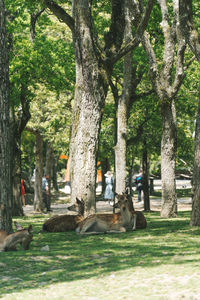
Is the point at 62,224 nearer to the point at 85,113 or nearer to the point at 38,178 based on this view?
the point at 85,113

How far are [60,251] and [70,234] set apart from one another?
125 inches

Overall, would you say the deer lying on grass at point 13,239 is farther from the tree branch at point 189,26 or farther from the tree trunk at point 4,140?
the tree branch at point 189,26

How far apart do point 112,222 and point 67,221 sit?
1.30m

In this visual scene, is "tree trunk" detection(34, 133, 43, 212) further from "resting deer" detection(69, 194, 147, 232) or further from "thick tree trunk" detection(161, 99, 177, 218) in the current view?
"resting deer" detection(69, 194, 147, 232)

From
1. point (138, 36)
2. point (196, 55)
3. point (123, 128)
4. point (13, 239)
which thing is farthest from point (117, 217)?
point (123, 128)

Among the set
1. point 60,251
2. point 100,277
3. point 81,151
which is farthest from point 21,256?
point 81,151

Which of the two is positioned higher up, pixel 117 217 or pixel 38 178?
pixel 38 178

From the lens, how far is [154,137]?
1085 inches

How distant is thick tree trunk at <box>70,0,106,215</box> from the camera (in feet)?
45.6

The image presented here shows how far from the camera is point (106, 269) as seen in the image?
7.99 m

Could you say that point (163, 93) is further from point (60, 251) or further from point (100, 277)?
point (100, 277)

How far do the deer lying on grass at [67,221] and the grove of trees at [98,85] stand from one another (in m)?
0.23

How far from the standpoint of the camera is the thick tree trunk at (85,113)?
13.9 m

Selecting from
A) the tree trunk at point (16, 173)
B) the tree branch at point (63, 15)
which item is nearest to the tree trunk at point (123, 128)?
the tree trunk at point (16, 173)
